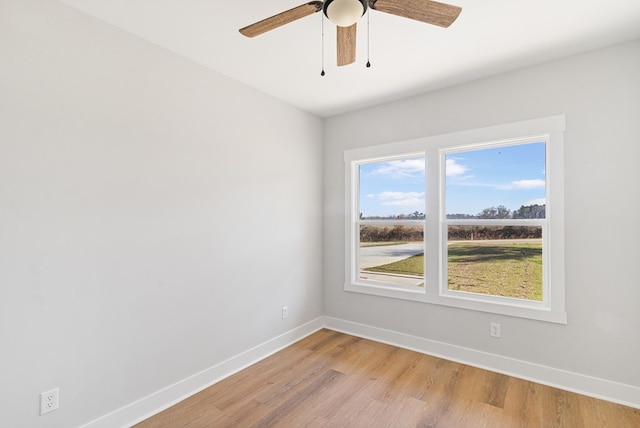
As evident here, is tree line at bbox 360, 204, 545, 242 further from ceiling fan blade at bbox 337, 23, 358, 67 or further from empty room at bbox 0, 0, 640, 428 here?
ceiling fan blade at bbox 337, 23, 358, 67

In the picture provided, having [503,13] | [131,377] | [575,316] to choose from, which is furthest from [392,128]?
[131,377]

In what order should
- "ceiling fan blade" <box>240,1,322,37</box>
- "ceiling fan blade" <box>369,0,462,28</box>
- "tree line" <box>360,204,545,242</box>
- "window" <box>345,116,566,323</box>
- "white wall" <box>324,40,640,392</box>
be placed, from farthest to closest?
"tree line" <box>360,204,545,242</box> < "window" <box>345,116,566,323</box> < "white wall" <box>324,40,640,392</box> < "ceiling fan blade" <box>240,1,322,37</box> < "ceiling fan blade" <box>369,0,462,28</box>

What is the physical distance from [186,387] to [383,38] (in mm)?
3061

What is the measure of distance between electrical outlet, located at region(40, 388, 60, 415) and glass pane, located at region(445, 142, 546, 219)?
335 centimetres

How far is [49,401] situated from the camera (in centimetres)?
173

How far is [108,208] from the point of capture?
77.9 inches

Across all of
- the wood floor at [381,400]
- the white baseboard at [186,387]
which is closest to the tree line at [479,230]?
the wood floor at [381,400]

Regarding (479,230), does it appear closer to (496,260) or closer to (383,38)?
(496,260)

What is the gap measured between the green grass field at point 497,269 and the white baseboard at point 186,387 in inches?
75.9

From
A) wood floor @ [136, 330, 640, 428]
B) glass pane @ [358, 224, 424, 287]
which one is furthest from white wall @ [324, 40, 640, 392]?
glass pane @ [358, 224, 424, 287]

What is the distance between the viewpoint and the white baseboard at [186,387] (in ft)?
6.54

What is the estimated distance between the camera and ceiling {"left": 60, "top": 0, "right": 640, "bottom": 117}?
1.87 meters

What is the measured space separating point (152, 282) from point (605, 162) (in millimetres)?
3553

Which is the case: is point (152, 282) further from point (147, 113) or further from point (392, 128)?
point (392, 128)
